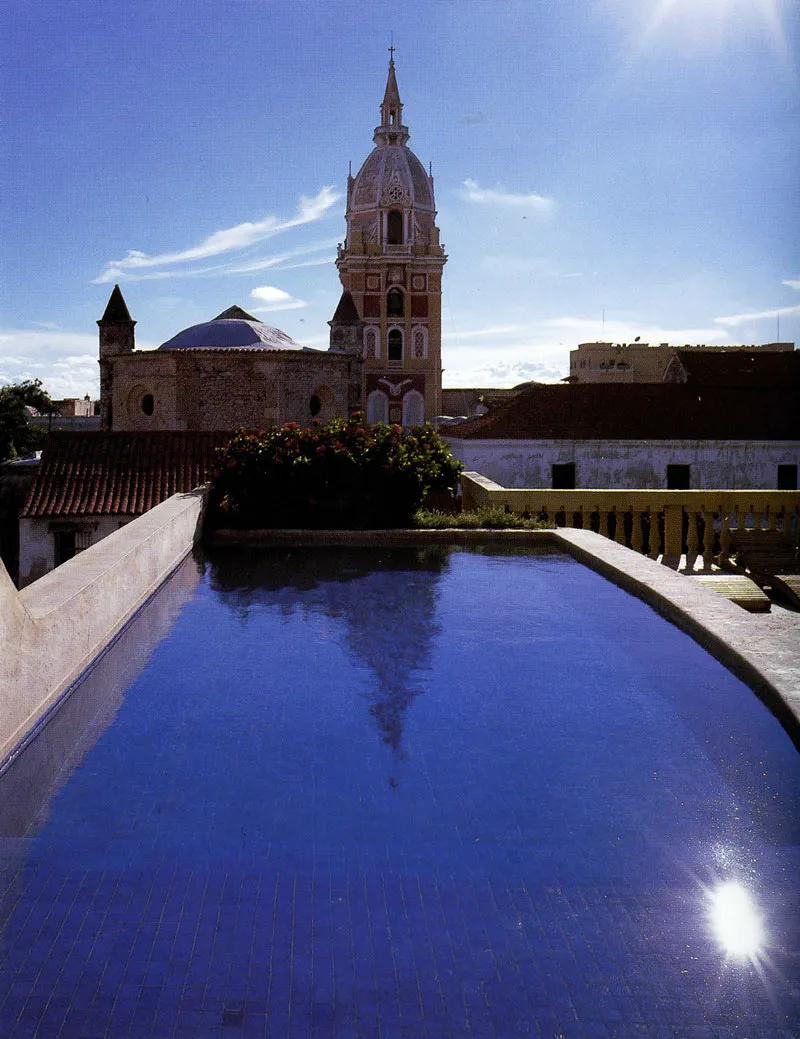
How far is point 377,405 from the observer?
64.1 meters

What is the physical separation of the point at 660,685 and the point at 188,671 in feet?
9.47

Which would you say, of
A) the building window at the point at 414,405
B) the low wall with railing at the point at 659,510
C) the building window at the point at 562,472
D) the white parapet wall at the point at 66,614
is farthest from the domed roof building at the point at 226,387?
the building window at the point at 414,405

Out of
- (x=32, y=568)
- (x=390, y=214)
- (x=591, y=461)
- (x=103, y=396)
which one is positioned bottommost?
(x=32, y=568)

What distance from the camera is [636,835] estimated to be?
3994 millimetres

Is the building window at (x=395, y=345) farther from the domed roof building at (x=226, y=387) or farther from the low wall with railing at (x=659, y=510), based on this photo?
the low wall with railing at (x=659, y=510)

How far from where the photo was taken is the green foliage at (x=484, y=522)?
469 inches

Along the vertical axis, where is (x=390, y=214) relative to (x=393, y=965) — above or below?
above

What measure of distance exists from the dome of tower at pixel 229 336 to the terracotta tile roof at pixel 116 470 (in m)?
10.7

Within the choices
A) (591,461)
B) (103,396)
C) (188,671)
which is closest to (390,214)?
(103,396)

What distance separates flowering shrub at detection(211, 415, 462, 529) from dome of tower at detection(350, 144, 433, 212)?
179 feet

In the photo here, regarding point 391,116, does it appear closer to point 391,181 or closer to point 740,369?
point 391,181

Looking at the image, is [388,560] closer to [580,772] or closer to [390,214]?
[580,772]

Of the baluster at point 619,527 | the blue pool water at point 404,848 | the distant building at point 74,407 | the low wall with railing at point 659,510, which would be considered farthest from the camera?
the distant building at point 74,407

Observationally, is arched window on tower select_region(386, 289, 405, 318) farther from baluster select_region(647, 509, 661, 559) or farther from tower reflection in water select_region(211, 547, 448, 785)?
tower reflection in water select_region(211, 547, 448, 785)
